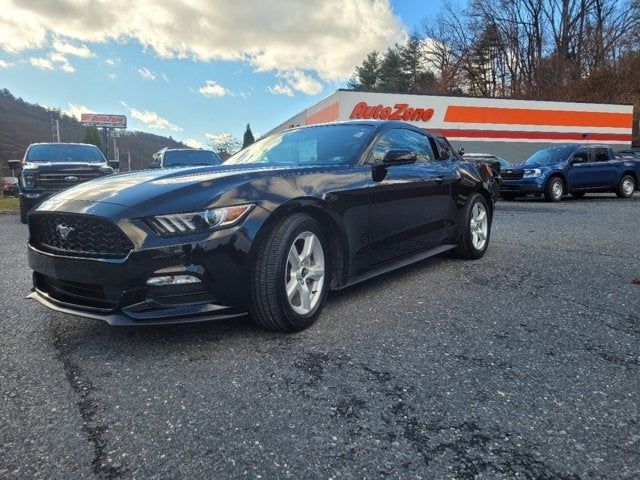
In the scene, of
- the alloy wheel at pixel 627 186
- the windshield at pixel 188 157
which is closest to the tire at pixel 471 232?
the windshield at pixel 188 157

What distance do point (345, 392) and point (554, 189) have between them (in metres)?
13.3

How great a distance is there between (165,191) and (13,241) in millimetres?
5702

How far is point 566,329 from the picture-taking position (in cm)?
319

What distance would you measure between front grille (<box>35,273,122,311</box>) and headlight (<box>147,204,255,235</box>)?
421 millimetres

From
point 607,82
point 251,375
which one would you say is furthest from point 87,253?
point 607,82

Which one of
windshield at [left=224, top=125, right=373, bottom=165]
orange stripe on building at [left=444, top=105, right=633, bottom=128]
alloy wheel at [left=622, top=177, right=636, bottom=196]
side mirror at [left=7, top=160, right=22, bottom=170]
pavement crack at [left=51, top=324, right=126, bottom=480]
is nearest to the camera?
pavement crack at [left=51, top=324, right=126, bottom=480]

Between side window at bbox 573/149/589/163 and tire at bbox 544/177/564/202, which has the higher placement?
side window at bbox 573/149/589/163

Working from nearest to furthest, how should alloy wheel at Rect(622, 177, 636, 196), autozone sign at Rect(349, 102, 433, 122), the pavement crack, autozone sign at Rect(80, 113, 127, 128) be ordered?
1. the pavement crack
2. alloy wheel at Rect(622, 177, 636, 196)
3. autozone sign at Rect(349, 102, 433, 122)
4. autozone sign at Rect(80, 113, 127, 128)

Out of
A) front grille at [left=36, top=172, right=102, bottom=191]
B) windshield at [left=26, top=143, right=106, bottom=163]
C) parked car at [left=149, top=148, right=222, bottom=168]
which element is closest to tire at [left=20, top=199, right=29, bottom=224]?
front grille at [left=36, top=172, right=102, bottom=191]

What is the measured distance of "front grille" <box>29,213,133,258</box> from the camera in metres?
2.66

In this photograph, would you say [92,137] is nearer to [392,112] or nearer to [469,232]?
[392,112]

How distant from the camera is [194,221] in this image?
2.68 m

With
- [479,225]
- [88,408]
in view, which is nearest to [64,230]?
[88,408]

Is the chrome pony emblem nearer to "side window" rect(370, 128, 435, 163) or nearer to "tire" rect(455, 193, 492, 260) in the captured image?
"side window" rect(370, 128, 435, 163)
